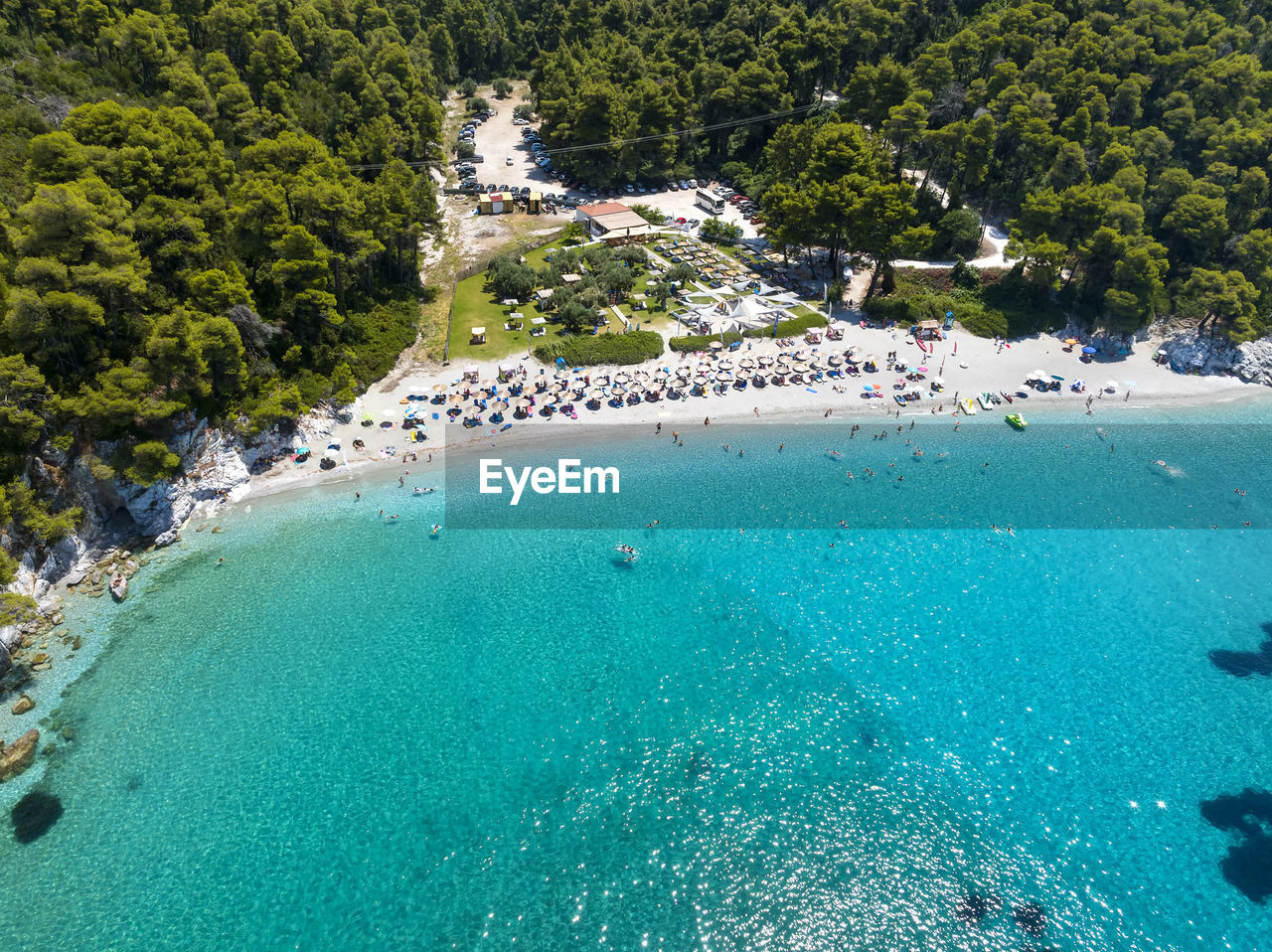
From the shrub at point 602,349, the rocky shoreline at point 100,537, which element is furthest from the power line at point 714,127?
the rocky shoreline at point 100,537

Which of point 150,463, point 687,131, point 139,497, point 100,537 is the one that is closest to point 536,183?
point 687,131

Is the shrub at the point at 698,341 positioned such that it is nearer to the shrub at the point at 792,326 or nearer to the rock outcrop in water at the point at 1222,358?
the shrub at the point at 792,326

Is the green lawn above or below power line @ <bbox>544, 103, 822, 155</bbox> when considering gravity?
below

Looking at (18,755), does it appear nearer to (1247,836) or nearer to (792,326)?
(1247,836)

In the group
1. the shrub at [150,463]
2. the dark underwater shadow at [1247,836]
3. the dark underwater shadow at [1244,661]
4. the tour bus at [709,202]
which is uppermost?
the tour bus at [709,202]

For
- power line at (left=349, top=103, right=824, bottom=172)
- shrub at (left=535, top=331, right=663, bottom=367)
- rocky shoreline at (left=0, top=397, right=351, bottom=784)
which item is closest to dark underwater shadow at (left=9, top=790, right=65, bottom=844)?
rocky shoreline at (left=0, top=397, right=351, bottom=784)

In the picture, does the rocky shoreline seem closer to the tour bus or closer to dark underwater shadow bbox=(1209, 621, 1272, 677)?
dark underwater shadow bbox=(1209, 621, 1272, 677)

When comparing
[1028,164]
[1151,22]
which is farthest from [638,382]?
[1151,22]
